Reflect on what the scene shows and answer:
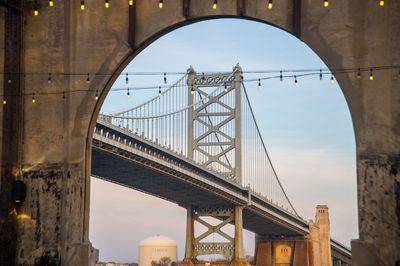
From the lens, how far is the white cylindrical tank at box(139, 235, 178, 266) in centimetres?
13438

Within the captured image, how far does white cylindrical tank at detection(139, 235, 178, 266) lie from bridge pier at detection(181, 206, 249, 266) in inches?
2068

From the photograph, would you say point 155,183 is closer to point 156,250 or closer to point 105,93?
point 105,93

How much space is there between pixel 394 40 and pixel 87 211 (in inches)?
326

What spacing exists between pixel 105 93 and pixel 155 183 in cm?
4049

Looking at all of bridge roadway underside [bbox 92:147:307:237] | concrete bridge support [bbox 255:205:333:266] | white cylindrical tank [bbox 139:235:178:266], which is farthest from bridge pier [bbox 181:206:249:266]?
white cylindrical tank [bbox 139:235:178:266]

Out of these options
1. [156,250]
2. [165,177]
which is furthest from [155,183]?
[156,250]

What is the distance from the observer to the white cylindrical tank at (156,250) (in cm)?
13438

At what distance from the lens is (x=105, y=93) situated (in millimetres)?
21672

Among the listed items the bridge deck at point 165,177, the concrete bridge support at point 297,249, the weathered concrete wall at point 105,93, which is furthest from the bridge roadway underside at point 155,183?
the weathered concrete wall at point 105,93

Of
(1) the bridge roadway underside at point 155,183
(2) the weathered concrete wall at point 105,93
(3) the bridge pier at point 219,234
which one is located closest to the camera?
(2) the weathered concrete wall at point 105,93

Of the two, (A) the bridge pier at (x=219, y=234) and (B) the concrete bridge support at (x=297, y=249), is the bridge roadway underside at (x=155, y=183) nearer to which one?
(A) the bridge pier at (x=219, y=234)

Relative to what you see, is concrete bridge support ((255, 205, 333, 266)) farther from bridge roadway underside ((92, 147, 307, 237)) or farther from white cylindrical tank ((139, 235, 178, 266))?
white cylindrical tank ((139, 235, 178, 266))

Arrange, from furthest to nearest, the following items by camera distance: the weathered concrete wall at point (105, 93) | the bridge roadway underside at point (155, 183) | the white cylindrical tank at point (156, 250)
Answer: the white cylindrical tank at point (156, 250)
the bridge roadway underside at point (155, 183)
the weathered concrete wall at point (105, 93)

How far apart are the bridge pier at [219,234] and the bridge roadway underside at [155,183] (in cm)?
82
